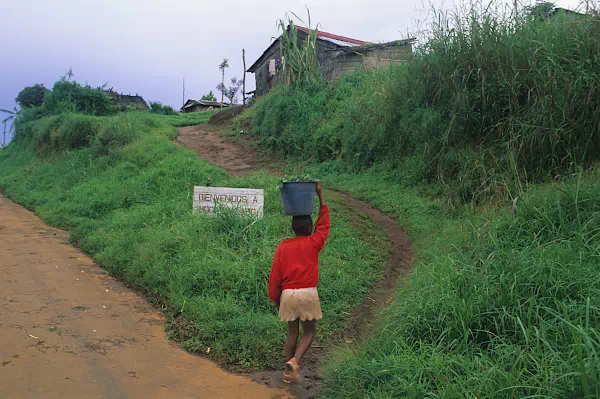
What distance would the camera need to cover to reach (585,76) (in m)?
6.55

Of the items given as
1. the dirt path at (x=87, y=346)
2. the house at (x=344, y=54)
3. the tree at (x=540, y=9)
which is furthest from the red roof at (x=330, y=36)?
the dirt path at (x=87, y=346)

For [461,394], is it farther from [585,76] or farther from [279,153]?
[279,153]

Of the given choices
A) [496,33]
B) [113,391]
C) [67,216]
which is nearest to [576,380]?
[113,391]

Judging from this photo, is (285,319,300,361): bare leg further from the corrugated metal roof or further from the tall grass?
the corrugated metal roof

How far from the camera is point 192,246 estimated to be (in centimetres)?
670

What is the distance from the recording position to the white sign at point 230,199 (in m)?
7.65

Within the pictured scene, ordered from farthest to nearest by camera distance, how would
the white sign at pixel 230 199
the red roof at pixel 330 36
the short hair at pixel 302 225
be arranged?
the red roof at pixel 330 36 → the white sign at pixel 230 199 → the short hair at pixel 302 225

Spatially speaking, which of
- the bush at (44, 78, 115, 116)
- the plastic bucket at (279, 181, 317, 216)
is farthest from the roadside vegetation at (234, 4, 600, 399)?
the bush at (44, 78, 115, 116)

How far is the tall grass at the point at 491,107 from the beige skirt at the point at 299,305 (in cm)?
314

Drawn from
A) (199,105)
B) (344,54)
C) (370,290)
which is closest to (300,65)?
(344,54)

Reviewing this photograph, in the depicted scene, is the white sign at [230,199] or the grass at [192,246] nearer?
the grass at [192,246]

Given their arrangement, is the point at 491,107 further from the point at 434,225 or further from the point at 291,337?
the point at 291,337

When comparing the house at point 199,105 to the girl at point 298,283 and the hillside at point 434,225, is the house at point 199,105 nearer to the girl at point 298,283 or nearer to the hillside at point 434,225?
the hillside at point 434,225

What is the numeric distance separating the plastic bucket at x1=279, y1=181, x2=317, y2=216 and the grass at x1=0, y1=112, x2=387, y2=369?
1286 mm
